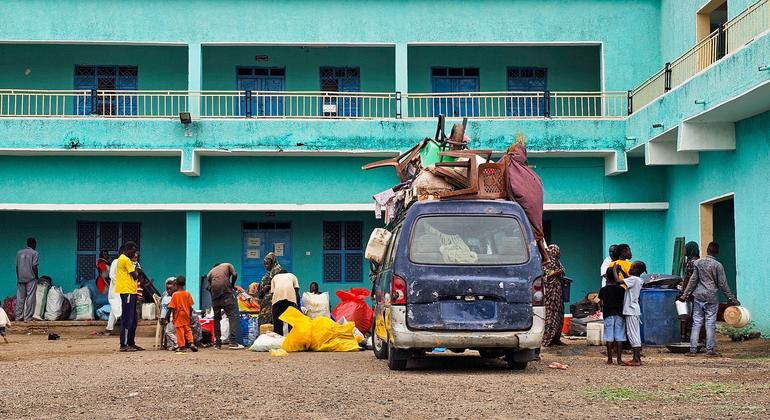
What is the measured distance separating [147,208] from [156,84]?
356 cm

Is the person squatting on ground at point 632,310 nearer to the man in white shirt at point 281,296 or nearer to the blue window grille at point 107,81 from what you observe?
the man in white shirt at point 281,296

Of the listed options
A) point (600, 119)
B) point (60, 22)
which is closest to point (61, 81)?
point (60, 22)

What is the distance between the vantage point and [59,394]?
9469mm

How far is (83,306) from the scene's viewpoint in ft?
75.0

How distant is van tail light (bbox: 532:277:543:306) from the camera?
11.5 m

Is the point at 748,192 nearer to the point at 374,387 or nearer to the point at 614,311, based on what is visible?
the point at 614,311

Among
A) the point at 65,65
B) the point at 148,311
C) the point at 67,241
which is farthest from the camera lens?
the point at 65,65

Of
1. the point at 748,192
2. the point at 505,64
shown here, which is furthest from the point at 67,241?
the point at 748,192

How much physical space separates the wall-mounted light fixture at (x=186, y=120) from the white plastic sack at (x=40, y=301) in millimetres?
4569

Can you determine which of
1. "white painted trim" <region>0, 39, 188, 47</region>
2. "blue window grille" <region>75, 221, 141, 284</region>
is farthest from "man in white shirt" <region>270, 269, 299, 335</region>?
"blue window grille" <region>75, 221, 141, 284</region>

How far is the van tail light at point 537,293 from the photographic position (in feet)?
37.9

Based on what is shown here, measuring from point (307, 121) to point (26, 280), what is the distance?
680 cm

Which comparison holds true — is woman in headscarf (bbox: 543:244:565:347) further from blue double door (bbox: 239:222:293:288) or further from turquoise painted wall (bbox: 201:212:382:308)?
blue double door (bbox: 239:222:293:288)

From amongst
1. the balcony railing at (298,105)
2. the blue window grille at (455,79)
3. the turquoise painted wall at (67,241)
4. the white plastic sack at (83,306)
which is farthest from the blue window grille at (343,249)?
the white plastic sack at (83,306)
